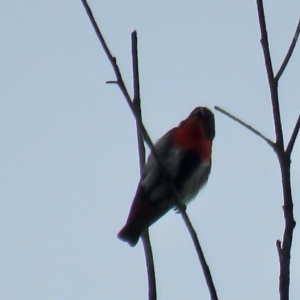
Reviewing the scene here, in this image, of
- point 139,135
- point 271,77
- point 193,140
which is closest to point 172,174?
point 193,140

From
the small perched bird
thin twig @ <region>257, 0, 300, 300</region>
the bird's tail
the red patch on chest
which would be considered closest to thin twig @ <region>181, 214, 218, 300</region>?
thin twig @ <region>257, 0, 300, 300</region>

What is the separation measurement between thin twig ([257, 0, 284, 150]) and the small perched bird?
186 centimetres

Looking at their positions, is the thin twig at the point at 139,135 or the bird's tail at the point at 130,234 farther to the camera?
the bird's tail at the point at 130,234

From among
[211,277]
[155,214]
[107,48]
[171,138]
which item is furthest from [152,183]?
[211,277]

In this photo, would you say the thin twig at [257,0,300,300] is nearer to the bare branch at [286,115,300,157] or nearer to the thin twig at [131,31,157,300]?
the bare branch at [286,115,300,157]

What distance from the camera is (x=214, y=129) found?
553cm

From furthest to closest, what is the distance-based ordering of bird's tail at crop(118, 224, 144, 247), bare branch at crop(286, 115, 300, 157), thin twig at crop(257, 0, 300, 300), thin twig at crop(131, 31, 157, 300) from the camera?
bird's tail at crop(118, 224, 144, 247), thin twig at crop(131, 31, 157, 300), bare branch at crop(286, 115, 300, 157), thin twig at crop(257, 0, 300, 300)

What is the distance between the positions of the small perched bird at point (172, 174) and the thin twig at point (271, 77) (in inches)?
73.4

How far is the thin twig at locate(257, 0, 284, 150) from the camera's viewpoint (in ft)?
6.56

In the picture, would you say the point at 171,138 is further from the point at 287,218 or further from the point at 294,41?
the point at 287,218

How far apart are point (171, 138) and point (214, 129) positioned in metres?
0.78

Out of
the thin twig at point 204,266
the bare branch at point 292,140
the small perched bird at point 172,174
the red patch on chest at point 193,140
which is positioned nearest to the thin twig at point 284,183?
the bare branch at point 292,140

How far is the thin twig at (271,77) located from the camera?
2.00m

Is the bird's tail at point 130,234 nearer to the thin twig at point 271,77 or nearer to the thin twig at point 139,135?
the thin twig at point 139,135
